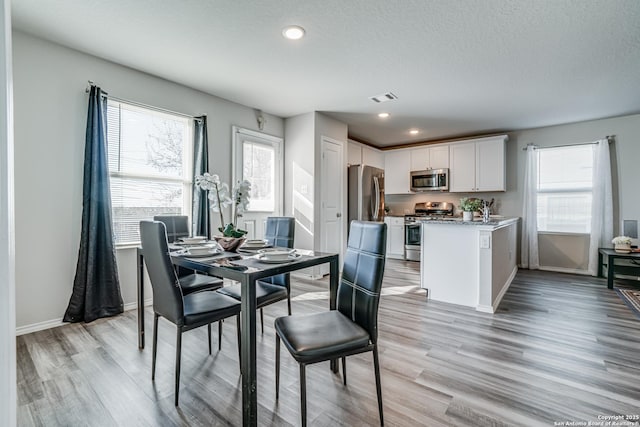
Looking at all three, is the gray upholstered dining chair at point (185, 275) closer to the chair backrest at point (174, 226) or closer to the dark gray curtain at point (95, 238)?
the chair backrest at point (174, 226)

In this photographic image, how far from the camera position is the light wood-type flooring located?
1.56 metres

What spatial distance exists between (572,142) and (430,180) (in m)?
2.30

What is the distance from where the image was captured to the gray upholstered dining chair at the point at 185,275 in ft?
7.71

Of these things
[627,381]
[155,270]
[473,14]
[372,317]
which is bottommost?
[627,381]

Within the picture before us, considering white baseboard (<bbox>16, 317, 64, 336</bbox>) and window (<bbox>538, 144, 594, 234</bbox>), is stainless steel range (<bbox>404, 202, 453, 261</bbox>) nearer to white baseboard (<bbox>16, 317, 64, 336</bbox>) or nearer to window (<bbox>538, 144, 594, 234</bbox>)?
window (<bbox>538, 144, 594, 234</bbox>)

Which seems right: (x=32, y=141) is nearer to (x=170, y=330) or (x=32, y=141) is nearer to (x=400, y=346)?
(x=170, y=330)

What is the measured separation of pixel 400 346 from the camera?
2344 millimetres

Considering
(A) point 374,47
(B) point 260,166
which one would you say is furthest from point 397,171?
(A) point 374,47

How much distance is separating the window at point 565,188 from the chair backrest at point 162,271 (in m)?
5.94

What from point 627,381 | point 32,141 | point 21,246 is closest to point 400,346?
point 627,381

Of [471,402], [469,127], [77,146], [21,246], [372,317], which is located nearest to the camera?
[372,317]

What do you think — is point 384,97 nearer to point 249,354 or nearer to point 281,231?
point 281,231

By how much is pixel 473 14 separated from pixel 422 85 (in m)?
1.31

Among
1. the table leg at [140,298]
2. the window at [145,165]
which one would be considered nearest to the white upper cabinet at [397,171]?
the window at [145,165]
